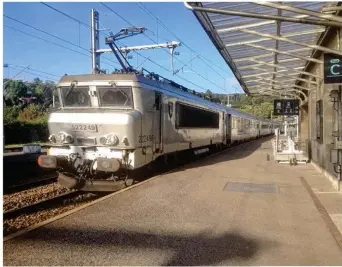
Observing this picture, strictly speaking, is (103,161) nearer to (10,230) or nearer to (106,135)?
(106,135)

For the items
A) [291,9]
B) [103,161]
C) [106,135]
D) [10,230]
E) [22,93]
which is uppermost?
[22,93]

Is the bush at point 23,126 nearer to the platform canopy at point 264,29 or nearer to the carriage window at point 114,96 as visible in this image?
the platform canopy at point 264,29

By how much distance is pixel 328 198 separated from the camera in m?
8.48

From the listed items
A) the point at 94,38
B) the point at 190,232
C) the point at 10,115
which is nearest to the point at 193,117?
the point at 94,38

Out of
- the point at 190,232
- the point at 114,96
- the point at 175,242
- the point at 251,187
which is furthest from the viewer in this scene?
the point at 114,96

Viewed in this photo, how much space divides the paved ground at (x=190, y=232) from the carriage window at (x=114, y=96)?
2.30m

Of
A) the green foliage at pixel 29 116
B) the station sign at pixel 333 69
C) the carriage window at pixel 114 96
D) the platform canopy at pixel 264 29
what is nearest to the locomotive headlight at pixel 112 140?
the carriage window at pixel 114 96

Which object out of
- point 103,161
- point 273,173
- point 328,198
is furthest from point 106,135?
point 273,173

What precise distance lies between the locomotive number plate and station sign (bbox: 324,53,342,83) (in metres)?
5.45

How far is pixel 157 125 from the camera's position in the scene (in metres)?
11.1

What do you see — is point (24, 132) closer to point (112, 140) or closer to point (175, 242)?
point (112, 140)

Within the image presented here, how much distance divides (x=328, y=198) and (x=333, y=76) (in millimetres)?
2662

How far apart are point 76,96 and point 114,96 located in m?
1.09

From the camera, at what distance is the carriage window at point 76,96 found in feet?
33.6
